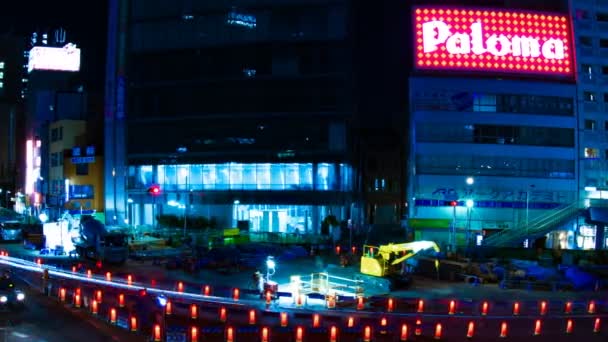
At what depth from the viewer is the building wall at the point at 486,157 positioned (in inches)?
2256

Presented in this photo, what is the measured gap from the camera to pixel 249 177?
68312mm

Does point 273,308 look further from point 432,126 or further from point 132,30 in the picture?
point 132,30

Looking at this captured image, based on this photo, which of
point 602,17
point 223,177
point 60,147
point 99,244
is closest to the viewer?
point 99,244

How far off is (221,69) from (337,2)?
14462 millimetres

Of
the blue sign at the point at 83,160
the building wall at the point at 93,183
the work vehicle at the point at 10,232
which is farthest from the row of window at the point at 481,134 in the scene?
the blue sign at the point at 83,160

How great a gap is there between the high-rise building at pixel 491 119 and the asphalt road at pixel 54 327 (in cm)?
3768

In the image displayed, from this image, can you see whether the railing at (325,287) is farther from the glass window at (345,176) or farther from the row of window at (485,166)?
the glass window at (345,176)

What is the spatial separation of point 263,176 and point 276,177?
151 cm

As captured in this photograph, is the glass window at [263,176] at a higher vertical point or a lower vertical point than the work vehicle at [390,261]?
higher

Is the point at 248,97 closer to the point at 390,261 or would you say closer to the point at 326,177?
the point at 326,177

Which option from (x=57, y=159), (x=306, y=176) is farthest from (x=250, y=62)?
(x=57, y=159)

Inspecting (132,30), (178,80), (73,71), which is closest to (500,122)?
(178,80)

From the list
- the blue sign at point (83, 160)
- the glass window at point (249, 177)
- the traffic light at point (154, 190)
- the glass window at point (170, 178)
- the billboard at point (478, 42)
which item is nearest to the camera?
the billboard at point (478, 42)

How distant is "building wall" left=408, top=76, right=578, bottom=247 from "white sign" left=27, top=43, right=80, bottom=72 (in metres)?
72.6
